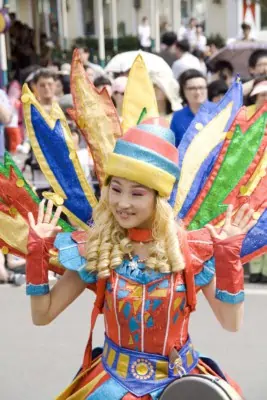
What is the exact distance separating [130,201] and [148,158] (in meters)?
0.15

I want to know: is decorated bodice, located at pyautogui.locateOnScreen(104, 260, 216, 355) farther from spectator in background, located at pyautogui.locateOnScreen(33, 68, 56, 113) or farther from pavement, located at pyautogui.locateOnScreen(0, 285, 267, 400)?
spectator in background, located at pyautogui.locateOnScreen(33, 68, 56, 113)

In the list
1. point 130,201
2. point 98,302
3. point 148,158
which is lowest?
point 98,302

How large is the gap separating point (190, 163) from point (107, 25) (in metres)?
30.4

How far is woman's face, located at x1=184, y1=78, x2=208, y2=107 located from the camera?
19.9 ft

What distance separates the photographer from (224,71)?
974 cm

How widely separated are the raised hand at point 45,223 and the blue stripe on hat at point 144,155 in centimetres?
34

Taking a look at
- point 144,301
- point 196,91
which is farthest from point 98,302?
point 196,91

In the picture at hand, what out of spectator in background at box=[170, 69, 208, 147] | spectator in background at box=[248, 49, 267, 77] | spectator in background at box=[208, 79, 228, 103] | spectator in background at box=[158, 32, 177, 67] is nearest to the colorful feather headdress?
spectator in background at box=[170, 69, 208, 147]

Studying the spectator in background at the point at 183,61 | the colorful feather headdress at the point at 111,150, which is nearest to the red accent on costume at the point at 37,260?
the colorful feather headdress at the point at 111,150

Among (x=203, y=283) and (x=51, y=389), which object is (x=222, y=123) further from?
(x=51, y=389)

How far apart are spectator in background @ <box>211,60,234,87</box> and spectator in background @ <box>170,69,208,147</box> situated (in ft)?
10.9

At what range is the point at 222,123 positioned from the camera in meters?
2.96

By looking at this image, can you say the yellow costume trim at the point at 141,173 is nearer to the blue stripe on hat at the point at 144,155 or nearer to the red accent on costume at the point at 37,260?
the blue stripe on hat at the point at 144,155

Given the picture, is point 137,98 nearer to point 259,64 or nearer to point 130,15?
point 259,64
